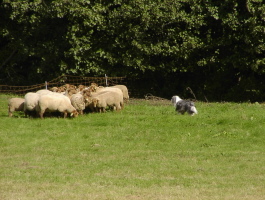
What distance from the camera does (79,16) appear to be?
2677 cm

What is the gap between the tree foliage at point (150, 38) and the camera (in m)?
26.5

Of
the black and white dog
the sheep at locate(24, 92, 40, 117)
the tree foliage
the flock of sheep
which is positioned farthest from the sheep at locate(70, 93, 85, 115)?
the tree foliage

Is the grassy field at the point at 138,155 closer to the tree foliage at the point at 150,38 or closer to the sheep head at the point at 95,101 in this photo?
→ the sheep head at the point at 95,101

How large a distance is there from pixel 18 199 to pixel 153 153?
Answer: 5.11 metres

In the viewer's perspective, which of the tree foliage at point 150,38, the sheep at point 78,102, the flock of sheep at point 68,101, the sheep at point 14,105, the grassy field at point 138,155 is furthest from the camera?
the tree foliage at point 150,38

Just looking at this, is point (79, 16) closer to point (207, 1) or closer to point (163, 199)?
point (207, 1)

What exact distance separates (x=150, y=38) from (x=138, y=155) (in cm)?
1361

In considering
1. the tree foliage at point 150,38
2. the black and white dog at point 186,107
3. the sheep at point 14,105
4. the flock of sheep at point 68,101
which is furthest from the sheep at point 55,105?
the tree foliage at point 150,38

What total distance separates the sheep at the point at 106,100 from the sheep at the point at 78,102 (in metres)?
0.36

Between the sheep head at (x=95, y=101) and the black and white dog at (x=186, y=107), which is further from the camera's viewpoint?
the sheep head at (x=95, y=101)

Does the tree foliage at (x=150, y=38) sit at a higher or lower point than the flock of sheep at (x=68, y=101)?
higher

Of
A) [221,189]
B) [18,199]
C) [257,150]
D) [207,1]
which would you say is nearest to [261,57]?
[207,1]

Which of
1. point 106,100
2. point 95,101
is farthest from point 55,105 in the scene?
point 106,100

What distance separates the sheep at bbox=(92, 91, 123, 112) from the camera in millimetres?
20031
